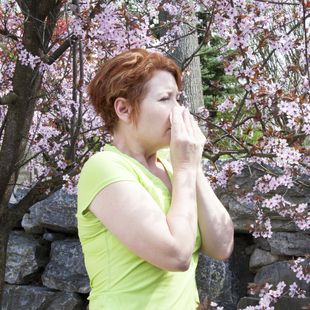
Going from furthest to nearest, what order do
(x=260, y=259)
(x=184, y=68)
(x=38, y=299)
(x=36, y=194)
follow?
(x=38, y=299) < (x=260, y=259) < (x=36, y=194) < (x=184, y=68)

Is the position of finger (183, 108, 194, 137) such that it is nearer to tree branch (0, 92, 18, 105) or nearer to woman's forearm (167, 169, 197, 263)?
woman's forearm (167, 169, 197, 263)

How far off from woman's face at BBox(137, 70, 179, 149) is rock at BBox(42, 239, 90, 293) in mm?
3321

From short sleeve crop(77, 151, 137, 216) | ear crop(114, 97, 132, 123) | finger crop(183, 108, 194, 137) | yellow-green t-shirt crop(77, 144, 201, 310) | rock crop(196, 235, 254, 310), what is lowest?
rock crop(196, 235, 254, 310)

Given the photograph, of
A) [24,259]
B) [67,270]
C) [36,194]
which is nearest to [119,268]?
[36,194]

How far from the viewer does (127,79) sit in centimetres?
158

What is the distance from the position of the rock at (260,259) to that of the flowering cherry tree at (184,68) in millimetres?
518

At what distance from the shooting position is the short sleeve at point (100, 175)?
1458 mm

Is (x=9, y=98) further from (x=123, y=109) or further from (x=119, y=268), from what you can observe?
(x=119, y=268)

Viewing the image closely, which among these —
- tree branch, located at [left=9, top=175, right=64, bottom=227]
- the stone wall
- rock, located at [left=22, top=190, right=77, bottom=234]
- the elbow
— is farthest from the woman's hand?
rock, located at [left=22, top=190, right=77, bottom=234]

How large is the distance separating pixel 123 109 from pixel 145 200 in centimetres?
27

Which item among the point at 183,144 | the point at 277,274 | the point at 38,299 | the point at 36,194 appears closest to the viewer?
the point at 183,144

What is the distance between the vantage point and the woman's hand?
4.97 feet

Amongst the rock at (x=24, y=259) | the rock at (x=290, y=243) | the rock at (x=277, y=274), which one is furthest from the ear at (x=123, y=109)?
the rock at (x=24, y=259)

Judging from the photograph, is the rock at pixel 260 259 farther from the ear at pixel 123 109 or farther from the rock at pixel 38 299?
the ear at pixel 123 109
